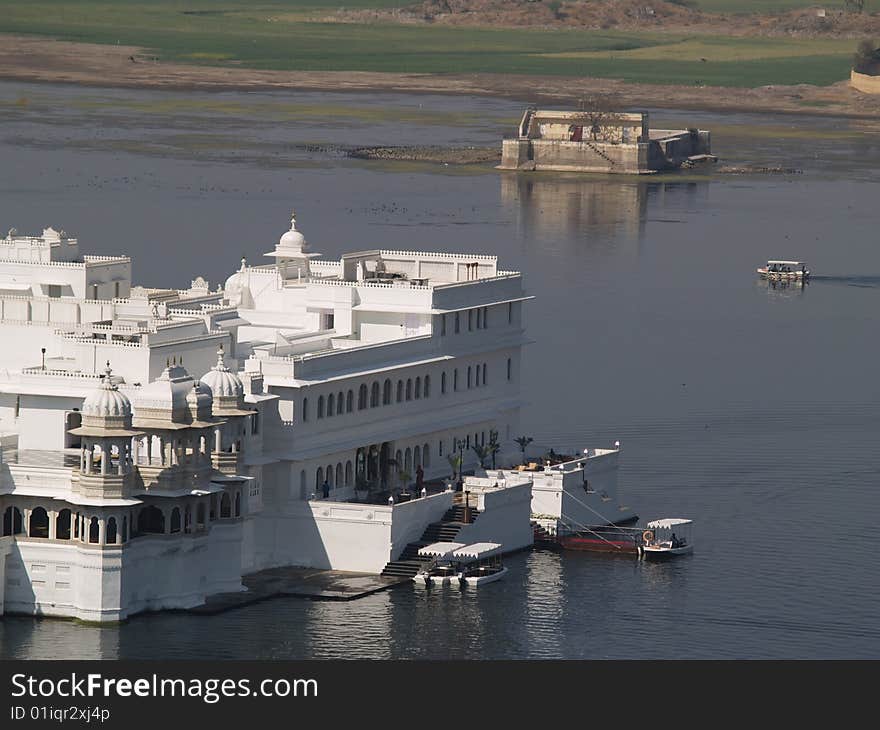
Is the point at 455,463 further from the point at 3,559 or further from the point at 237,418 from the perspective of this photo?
the point at 3,559

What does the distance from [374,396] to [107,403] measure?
12.1m

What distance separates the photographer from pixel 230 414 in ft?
257

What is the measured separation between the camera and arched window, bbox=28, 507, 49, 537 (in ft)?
246

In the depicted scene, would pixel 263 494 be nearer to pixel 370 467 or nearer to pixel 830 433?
pixel 370 467

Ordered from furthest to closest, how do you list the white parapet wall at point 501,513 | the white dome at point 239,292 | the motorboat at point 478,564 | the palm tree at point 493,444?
the white dome at point 239,292 → the palm tree at point 493,444 → the white parapet wall at point 501,513 → the motorboat at point 478,564

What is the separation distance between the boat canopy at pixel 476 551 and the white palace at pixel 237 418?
0.62 meters

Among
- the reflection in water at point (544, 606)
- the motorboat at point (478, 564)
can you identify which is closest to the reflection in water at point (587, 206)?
the reflection in water at point (544, 606)

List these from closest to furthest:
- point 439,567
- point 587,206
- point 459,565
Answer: point 439,567, point 459,565, point 587,206

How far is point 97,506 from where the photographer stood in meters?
73.6

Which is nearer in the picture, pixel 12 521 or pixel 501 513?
pixel 12 521

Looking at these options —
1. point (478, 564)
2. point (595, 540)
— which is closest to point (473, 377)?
point (595, 540)

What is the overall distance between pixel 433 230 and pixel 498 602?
89.1 meters

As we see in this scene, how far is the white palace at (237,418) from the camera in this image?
74.8 metres

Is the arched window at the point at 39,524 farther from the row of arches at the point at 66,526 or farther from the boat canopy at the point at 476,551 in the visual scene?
the boat canopy at the point at 476,551
